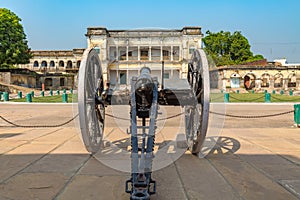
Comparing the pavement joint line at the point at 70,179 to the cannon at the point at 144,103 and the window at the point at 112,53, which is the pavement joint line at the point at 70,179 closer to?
the cannon at the point at 144,103

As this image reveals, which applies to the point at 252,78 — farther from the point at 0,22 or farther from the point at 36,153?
the point at 36,153

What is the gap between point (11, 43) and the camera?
141 feet

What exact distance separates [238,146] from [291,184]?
7.99 feet

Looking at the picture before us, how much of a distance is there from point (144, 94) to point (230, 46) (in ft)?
197

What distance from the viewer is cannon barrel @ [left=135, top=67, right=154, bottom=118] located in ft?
13.8

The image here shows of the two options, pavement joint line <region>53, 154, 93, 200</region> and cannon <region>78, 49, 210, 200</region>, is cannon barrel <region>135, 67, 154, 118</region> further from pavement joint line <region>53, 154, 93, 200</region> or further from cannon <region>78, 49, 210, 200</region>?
pavement joint line <region>53, 154, 93, 200</region>

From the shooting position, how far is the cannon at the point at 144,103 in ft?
11.6

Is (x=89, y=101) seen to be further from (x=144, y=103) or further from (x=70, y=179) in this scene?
(x=70, y=179)

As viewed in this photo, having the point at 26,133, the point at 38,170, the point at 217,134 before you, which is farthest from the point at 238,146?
the point at 26,133

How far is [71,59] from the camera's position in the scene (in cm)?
6819

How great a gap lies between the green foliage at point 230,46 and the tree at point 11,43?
113 feet

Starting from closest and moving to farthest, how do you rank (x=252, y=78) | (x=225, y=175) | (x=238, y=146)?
(x=225, y=175)
(x=238, y=146)
(x=252, y=78)

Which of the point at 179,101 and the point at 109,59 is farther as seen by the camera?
the point at 109,59

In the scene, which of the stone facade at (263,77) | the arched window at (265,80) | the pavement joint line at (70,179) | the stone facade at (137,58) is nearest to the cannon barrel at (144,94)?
the stone facade at (137,58)
